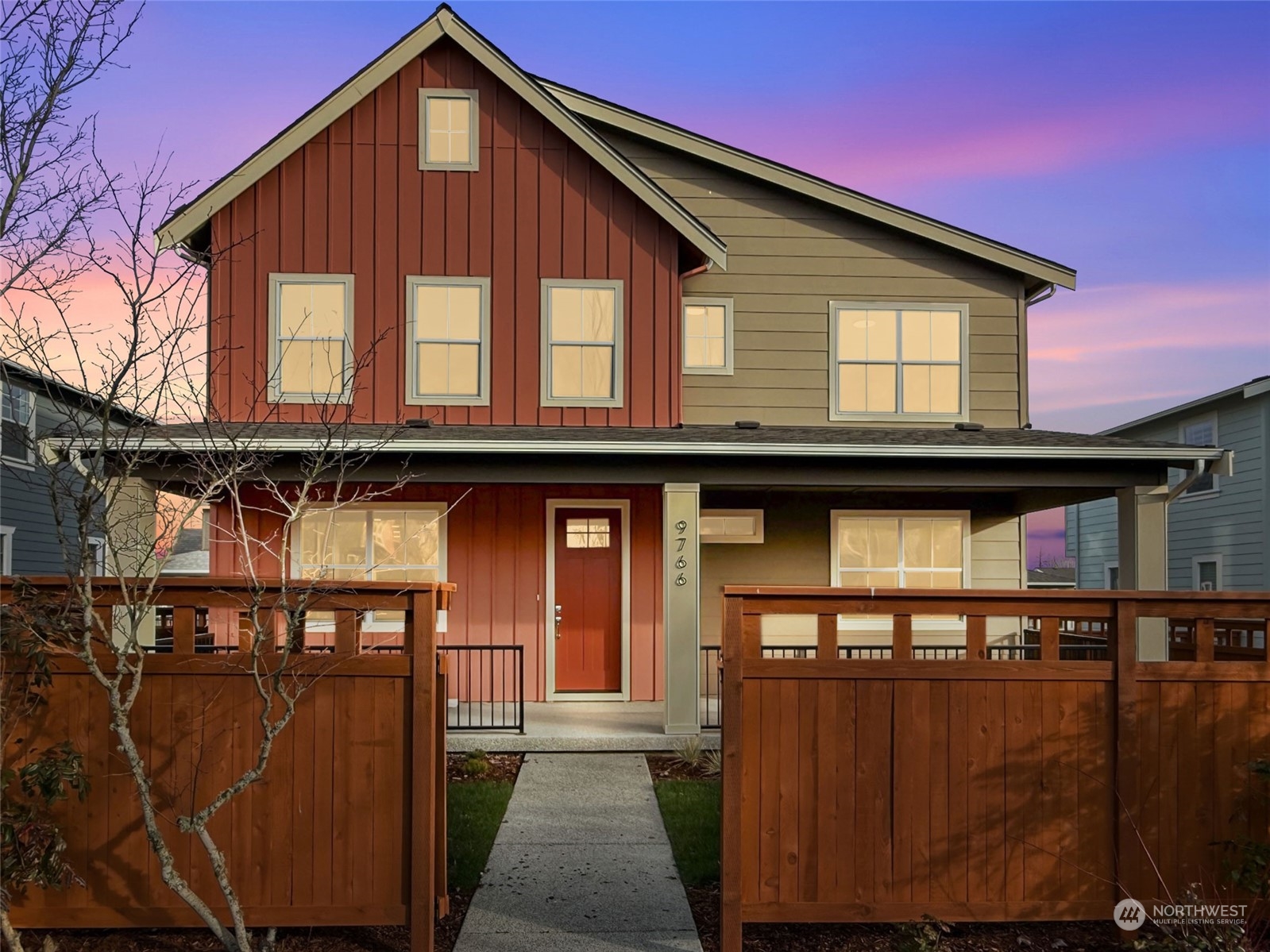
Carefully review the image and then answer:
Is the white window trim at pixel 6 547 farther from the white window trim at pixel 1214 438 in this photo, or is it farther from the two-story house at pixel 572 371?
the white window trim at pixel 1214 438

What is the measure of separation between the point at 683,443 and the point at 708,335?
348 cm

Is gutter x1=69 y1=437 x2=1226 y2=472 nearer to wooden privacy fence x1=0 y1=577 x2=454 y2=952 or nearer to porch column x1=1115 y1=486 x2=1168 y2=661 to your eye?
porch column x1=1115 y1=486 x2=1168 y2=661

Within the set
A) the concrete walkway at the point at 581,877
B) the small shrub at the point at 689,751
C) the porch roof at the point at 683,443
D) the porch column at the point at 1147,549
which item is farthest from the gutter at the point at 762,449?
the concrete walkway at the point at 581,877

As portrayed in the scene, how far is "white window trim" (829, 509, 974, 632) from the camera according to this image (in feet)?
43.5

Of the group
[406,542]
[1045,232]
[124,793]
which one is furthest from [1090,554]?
[124,793]

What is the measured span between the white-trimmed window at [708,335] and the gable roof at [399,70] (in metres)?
1.33

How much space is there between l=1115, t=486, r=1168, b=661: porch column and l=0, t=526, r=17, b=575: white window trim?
18.0 meters

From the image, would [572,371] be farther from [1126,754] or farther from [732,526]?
[1126,754]

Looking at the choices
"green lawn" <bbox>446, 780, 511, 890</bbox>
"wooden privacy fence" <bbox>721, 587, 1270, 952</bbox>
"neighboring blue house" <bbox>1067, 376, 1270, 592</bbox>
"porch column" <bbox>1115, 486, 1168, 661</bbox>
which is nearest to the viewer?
"wooden privacy fence" <bbox>721, 587, 1270, 952</bbox>

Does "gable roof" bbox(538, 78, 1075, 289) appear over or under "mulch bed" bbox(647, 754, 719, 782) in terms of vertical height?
over

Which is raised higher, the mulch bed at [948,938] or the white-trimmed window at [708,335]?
the white-trimmed window at [708,335]

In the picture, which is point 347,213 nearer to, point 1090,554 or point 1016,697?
point 1016,697

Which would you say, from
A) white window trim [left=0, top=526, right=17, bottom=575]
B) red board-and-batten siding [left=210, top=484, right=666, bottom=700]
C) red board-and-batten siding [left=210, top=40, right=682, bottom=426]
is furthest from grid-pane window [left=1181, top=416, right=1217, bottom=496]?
white window trim [left=0, top=526, right=17, bottom=575]

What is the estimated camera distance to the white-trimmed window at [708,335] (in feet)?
43.5
